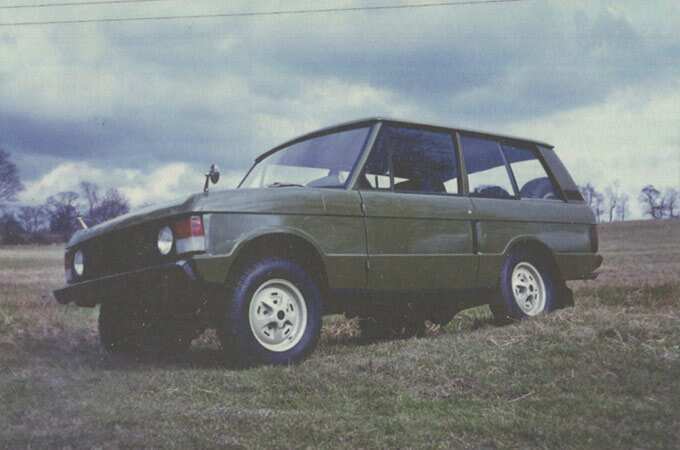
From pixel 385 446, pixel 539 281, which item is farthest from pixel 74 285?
pixel 539 281

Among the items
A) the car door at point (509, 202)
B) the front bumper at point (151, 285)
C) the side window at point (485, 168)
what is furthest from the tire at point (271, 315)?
the side window at point (485, 168)

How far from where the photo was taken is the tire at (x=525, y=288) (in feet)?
20.3

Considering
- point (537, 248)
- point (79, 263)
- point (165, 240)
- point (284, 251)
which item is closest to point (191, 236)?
point (165, 240)

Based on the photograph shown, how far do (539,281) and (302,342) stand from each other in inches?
116

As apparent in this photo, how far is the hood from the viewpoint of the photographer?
4406 millimetres

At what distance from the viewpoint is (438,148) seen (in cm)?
602

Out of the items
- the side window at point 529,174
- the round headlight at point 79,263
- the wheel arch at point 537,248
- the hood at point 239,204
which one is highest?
the side window at point 529,174

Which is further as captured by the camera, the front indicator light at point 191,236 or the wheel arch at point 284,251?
the wheel arch at point 284,251

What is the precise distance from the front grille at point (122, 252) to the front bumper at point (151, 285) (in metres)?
0.13

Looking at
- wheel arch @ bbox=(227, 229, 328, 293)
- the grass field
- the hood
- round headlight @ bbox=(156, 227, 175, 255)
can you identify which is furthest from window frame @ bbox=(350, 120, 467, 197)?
round headlight @ bbox=(156, 227, 175, 255)

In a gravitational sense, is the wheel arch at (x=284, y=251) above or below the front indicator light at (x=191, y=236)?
below

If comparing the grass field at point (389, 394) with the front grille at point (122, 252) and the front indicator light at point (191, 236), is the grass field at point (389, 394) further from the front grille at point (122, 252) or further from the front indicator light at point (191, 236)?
the front indicator light at point (191, 236)

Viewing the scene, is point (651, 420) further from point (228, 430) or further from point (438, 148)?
point (438, 148)

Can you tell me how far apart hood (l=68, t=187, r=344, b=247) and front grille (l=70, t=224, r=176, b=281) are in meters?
0.06
